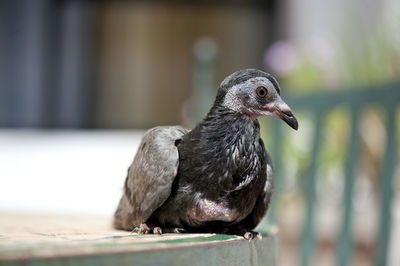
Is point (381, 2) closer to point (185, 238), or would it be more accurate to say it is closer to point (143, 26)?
point (143, 26)

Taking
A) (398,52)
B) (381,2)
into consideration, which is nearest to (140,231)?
(398,52)

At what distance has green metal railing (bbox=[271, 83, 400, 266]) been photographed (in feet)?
5.57

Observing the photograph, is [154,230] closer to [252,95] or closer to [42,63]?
[252,95]

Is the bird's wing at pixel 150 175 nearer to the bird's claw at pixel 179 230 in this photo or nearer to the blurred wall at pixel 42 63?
the bird's claw at pixel 179 230

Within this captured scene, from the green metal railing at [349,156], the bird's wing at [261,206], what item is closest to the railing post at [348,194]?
the green metal railing at [349,156]

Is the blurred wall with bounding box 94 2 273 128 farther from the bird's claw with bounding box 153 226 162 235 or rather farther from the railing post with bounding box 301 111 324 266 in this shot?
the bird's claw with bounding box 153 226 162 235

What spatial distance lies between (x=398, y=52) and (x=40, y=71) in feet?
11.9

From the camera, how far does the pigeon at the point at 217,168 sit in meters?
0.82

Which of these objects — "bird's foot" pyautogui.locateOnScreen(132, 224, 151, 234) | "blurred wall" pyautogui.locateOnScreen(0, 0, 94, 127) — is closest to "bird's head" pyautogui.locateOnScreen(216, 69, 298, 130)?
"bird's foot" pyautogui.locateOnScreen(132, 224, 151, 234)

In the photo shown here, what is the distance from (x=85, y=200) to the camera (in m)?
3.79

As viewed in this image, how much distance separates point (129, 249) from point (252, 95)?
0.29 m

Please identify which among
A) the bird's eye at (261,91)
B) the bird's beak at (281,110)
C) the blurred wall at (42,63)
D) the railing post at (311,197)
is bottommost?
the railing post at (311,197)

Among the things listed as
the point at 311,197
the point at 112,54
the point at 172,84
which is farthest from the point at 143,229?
the point at 112,54

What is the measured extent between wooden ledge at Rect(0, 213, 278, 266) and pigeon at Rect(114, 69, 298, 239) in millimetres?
42
